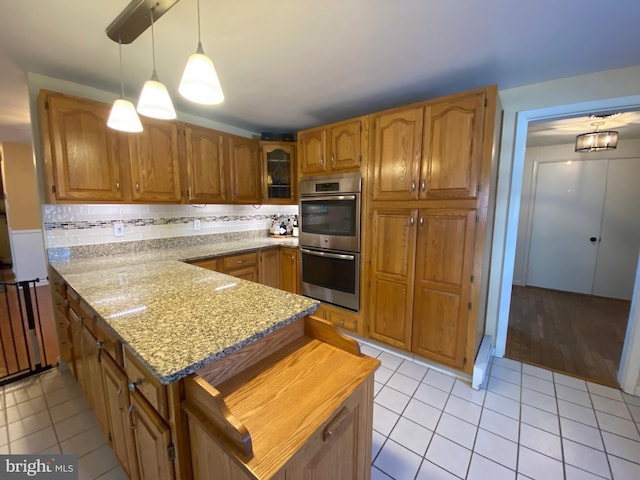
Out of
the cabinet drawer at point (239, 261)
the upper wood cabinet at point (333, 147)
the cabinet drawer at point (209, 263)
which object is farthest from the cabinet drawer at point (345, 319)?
the upper wood cabinet at point (333, 147)

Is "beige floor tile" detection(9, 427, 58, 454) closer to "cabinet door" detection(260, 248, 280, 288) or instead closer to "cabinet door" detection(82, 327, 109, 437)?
"cabinet door" detection(82, 327, 109, 437)

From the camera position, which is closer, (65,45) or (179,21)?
(179,21)

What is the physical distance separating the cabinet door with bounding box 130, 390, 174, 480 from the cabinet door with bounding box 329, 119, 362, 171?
208 cm

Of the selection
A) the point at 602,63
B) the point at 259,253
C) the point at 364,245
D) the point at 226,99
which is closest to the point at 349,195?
the point at 364,245

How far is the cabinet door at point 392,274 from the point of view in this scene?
212 cm

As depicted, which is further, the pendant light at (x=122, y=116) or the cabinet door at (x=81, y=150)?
the cabinet door at (x=81, y=150)

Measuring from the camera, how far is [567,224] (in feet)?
12.6

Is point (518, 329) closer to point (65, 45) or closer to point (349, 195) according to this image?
point (349, 195)

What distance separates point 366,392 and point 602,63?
98.5 inches

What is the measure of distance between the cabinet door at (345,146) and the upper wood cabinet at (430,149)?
6.2 inches

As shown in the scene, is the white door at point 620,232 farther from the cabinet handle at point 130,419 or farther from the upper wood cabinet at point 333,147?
the cabinet handle at point 130,419

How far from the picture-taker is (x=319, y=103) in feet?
7.95

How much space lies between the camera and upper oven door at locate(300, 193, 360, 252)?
2.36 meters

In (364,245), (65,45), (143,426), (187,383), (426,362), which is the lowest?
(426,362)
